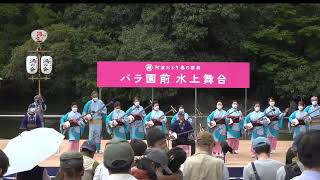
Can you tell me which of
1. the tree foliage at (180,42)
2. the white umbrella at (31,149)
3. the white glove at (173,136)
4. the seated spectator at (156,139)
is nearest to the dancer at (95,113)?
the white glove at (173,136)

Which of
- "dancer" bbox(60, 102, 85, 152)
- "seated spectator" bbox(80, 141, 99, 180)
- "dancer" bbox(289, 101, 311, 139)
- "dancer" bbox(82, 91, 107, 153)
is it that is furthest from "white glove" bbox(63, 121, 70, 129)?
"seated spectator" bbox(80, 141, 99, 180)

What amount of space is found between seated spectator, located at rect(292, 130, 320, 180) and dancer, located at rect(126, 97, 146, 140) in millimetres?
11973

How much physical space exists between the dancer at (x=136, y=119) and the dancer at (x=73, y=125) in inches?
53.3

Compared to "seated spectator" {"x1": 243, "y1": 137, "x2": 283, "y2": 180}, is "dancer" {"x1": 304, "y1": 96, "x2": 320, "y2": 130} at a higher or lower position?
lower

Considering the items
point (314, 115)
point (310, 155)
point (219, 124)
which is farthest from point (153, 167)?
point (314, 115)

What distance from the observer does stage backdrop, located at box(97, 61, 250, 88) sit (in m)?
15.7

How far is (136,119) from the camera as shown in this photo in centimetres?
1516

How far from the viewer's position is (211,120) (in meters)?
14.8

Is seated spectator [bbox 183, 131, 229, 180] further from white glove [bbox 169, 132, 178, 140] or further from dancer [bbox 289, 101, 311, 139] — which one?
dancer [bbox 289, 101, 311, 139]

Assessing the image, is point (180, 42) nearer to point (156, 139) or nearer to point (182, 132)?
point (182, 132)

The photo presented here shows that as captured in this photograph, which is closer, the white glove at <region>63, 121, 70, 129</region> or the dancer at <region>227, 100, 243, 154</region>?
the white glove at <region>63, 121, 70, 129</region>

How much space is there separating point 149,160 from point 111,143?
513mm

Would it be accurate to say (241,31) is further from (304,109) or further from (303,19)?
(304,109)

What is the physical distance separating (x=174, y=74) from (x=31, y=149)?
473 inches
